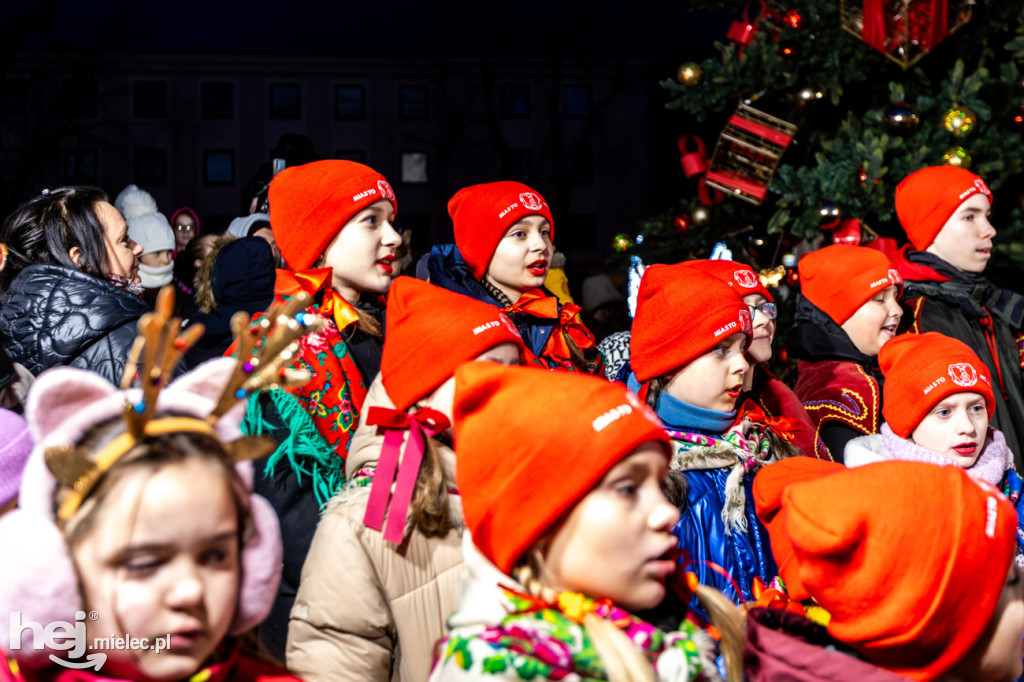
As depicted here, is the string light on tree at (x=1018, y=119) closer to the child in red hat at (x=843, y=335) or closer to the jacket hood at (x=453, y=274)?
the child in red hat at (x=843, y=335)

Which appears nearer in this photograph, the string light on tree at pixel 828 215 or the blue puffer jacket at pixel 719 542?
Answer: the blue puffer jacket at pixel 719 542

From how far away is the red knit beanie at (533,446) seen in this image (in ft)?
6.37

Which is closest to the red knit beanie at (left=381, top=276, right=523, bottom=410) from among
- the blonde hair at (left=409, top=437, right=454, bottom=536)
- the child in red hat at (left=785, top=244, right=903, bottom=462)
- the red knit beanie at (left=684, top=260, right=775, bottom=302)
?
the blonde hair at (left=409, top=437, right=454, bottom=536)

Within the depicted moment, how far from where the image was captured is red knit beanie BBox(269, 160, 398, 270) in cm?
394

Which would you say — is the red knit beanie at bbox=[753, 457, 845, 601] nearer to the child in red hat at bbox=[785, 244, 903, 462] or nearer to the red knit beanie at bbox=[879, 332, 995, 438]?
the red knit beanie at bbox=[879, 332, 995, 438]

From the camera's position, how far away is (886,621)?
2.06 m

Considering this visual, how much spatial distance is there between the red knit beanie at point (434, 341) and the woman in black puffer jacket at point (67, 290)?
1.23m

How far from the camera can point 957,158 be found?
Answer: 6.28m

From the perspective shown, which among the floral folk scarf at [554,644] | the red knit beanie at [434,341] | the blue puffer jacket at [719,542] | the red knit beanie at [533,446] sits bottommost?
the blue puffer jacket at [719,542]

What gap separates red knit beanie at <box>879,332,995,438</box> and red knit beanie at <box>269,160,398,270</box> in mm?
2121

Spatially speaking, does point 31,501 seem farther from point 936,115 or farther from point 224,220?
point 224,220

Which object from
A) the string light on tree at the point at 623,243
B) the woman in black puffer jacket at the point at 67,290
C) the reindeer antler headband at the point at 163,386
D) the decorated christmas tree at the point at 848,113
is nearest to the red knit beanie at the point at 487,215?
the woman in black puffer jacket at the point at 67,290

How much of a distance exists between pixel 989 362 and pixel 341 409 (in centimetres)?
377

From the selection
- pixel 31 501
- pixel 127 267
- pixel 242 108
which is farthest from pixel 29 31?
pixel 31 501
